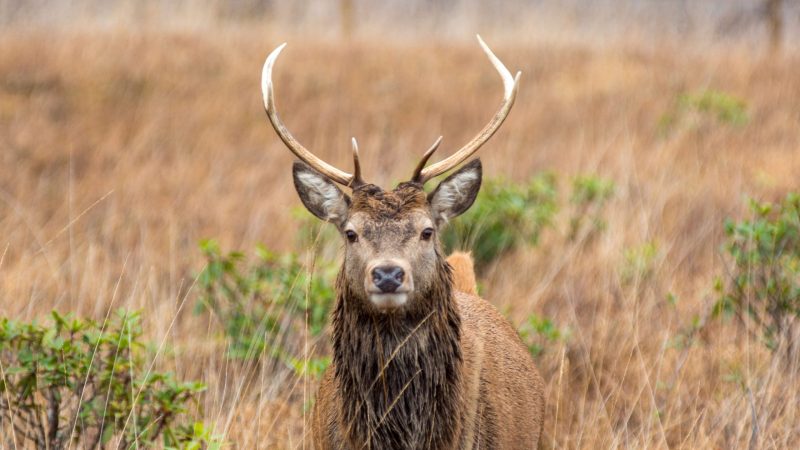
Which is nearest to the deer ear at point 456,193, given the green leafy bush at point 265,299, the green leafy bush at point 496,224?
the green leafy bush at point 265,299

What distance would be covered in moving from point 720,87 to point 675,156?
3.13 metres

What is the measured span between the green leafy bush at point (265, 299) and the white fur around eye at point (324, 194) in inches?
56.5

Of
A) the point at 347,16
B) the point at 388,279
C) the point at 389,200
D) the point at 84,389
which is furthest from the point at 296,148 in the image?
the point at 347,16

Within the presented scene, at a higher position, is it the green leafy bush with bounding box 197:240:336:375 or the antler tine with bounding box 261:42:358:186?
the antler tine with bounding box 261:42:358:186

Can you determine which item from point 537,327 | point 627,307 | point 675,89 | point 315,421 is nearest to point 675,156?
point 675,89

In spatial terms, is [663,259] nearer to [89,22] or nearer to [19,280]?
[19,280]

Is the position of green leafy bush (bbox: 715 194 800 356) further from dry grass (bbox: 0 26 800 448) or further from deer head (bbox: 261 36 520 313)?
deer head (bbox: 261 36 520 313)

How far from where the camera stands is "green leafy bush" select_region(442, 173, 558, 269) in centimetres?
732

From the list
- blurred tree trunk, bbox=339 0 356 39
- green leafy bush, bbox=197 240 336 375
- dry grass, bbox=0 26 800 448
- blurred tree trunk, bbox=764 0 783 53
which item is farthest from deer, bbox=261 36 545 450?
blurred tree trunk, bbox=764 0 783 53

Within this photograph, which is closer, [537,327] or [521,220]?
[537,327]

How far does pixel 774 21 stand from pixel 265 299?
1089 centimetres

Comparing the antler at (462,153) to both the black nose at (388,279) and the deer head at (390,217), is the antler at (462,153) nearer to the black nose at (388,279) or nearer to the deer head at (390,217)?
the deer head at (390,217)

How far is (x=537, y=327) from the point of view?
560cm

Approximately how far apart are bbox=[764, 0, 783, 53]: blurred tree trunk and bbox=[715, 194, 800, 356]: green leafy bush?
9335mm
